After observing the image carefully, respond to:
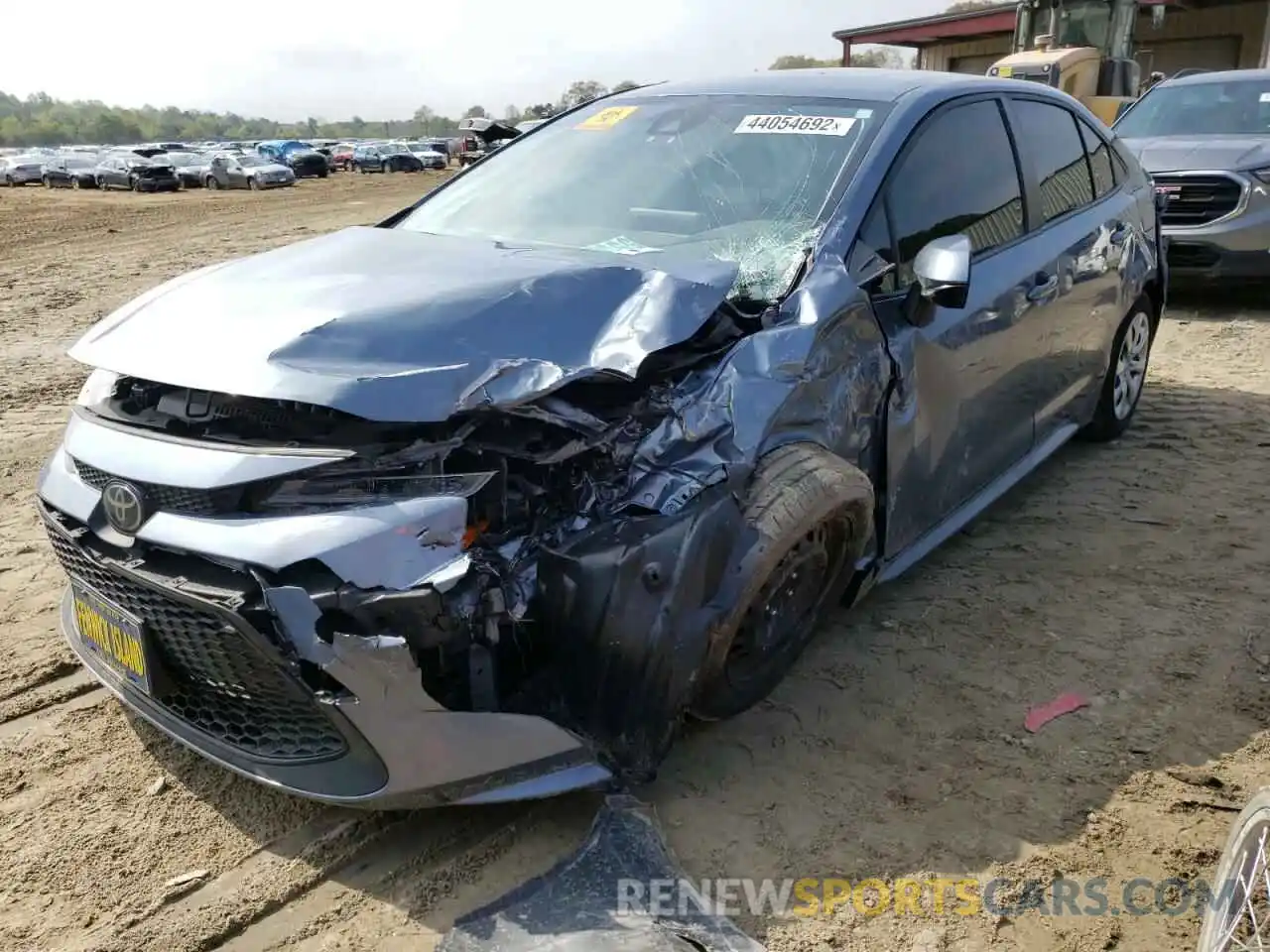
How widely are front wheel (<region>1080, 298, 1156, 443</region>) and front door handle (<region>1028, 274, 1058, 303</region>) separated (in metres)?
1.09

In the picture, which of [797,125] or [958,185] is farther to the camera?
[958,185]

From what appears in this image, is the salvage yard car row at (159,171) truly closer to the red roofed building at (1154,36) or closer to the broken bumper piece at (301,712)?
the red roofed building at (1154,36)

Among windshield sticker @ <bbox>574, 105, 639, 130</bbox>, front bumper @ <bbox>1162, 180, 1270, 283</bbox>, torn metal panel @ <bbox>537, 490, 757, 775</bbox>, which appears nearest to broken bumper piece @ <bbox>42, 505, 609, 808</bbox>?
torn metal panel @ <bbox>537, 490, 757, 775</bbox>

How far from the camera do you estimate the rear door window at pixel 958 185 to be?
3.21m

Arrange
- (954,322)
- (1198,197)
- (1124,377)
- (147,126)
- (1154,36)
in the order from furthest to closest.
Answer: (147,126) → (1154,36) → (1198,197) → (1124,377) → (954,322)

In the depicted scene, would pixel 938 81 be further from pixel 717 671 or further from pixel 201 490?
pixel 201 490

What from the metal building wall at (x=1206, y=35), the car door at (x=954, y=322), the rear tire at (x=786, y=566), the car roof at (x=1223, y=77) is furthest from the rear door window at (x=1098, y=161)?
the metal building wall at (x=1206, y=35)

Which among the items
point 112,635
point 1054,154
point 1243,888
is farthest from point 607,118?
point 1243,888

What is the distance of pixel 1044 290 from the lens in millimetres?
3844

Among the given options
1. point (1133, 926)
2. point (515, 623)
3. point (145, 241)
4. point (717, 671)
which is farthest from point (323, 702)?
point (145, 241)

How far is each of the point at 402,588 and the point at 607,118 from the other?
2.37 m

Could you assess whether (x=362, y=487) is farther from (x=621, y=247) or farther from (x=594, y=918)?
(x=621, y=247)

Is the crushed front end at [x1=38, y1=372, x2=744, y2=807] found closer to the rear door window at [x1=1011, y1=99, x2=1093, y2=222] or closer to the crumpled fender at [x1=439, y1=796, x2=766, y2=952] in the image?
the crumpled fender at [x1=439, y1=796, x2=766, y2=952]

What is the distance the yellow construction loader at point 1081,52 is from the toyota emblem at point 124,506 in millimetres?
13073
